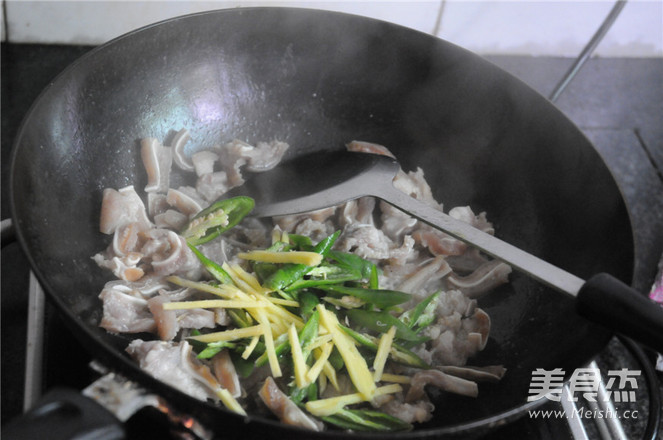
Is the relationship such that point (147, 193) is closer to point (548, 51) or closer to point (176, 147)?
point (176, 147)

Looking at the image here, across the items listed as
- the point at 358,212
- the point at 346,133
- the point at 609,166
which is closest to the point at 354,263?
the point at 358,212

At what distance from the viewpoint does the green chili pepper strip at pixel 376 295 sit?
1.17 meters

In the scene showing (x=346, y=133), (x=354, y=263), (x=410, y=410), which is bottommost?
(x=410, y=410)

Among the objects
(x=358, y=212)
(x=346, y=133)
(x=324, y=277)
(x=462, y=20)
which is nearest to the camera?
(x=324, y=277)

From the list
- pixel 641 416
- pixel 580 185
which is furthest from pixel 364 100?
pixel 641 416

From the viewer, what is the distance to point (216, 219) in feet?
4.24

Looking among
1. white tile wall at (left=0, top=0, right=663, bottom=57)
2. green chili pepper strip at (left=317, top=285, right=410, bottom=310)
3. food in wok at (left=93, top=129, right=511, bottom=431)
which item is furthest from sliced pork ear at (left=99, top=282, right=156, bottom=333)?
white tile wall at (left=0, top=0, right=663, bottom=57)

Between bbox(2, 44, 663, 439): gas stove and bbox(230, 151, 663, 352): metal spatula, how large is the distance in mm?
265

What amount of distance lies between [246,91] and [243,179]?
23 cm

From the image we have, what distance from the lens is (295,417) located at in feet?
3.26

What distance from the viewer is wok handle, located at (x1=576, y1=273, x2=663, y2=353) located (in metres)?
0.87

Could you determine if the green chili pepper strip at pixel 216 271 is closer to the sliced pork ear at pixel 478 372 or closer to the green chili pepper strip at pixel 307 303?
the green chili pepper strip at pixel 307 303

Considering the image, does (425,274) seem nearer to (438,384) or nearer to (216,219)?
(438,384)

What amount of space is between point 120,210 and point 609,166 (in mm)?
979
